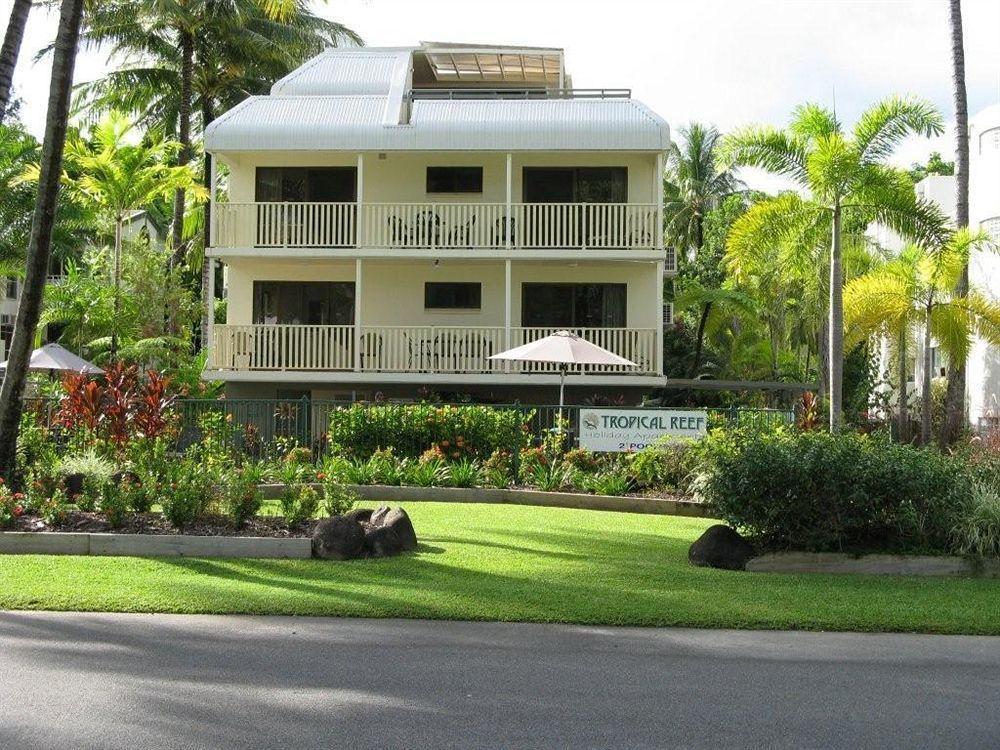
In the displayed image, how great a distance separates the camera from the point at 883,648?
8359 mm

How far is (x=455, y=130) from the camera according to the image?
25.6 meters

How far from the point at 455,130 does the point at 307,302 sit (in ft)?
18.1

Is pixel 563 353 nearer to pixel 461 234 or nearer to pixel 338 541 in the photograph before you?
pixel 461 234

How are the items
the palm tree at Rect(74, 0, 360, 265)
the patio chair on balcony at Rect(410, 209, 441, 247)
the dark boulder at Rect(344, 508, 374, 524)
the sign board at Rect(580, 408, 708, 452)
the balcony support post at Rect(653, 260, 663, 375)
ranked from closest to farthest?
1. the dark boulder at Rect(344, 508, 374, 524)
2. the sign board at Rect(580, 408, 708, 452)
3. the balcony support post at Rect(653, 260, 663, 375)
4. the patio chair on balcony at Rect(410, 209, 441, 247)
5. the palm tree at Rect(74, 0, 360, 265)

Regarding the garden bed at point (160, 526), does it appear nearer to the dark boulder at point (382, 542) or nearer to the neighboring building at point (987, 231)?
the dark boulder at point (382, 542)

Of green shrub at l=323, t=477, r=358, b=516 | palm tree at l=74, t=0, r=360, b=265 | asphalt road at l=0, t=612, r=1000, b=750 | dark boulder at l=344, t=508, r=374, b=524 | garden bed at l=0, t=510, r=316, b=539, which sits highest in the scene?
palm tree at l=74, t=0, r=360, b=265

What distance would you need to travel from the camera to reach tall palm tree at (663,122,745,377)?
55.5 m

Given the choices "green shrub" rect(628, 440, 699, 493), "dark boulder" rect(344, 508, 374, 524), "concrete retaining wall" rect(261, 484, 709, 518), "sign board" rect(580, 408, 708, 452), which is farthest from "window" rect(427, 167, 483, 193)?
"dark boulder" rect(344, 508, 374, 524)

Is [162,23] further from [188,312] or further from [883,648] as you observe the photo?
[883,648]

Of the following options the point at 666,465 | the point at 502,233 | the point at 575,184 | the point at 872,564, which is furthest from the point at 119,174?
the point at 872,564

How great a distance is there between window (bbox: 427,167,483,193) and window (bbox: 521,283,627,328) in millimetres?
2802

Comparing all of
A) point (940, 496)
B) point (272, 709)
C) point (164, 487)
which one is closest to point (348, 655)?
point (272, 709)

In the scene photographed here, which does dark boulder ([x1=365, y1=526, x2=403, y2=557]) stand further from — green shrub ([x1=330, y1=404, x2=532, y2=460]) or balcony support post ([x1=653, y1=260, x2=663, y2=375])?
balcony support post ([x1=653, y1=260, x2=663, y2=375])

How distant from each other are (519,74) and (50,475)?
2002 centimetres
